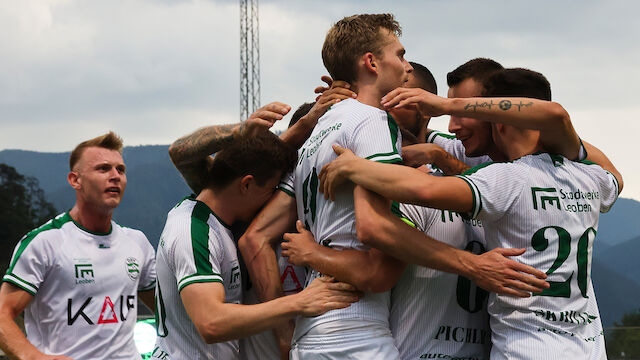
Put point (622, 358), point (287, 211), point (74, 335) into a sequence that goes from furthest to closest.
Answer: point (622, 358)
point (74, 335)
point (287, 211)

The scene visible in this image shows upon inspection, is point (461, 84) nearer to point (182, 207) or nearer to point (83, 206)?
point (182, 207)

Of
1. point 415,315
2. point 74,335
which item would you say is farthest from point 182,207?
point 74,335

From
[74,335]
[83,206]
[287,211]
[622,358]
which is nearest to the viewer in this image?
[287,211]

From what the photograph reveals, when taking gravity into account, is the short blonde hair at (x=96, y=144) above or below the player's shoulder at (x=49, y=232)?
above

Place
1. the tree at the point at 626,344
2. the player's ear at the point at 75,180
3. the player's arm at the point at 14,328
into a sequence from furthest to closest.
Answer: the tree at the point at 626,344 → the player's ear at the point at 75,180 → the player's arm at the point at 14,328

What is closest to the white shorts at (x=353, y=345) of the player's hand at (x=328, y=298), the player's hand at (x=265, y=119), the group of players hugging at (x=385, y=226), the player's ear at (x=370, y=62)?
the group of players hugging at (x=385, y=226)

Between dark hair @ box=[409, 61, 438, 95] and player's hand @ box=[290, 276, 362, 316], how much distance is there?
2.35 metres

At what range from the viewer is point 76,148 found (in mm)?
8297

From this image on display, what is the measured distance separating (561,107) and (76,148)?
5.65m

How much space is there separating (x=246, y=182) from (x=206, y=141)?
1.33ft

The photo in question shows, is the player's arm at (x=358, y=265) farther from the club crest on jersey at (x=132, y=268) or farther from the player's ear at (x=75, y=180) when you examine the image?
the player's ear at (x=75, y=180)

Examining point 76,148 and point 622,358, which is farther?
point 622,358

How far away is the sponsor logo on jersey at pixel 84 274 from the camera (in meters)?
7.50

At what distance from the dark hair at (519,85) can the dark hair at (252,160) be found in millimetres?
1388
